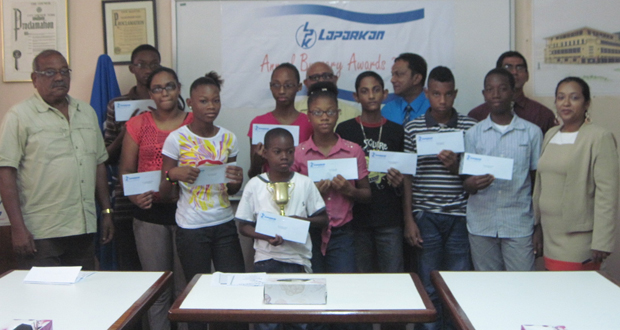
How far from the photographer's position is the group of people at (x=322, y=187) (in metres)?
2.94

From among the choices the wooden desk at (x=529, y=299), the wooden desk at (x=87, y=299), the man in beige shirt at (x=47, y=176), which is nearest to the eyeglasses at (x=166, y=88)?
the man in beige shirt at (x=47, y=176)

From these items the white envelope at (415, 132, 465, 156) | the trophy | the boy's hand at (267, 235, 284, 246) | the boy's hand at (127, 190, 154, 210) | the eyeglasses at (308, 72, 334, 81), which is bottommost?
the boy's hand at (267, 235, 284, 246)

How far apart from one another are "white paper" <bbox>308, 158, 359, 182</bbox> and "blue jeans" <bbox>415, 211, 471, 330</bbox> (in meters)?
0.63

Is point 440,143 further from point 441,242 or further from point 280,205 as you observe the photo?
point 280,205

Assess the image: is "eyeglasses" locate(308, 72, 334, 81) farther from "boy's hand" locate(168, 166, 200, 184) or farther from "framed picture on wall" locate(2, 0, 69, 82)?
"framed picture on wall" locate(2, 0, 69, 82)

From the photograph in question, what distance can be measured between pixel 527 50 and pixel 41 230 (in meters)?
3.77

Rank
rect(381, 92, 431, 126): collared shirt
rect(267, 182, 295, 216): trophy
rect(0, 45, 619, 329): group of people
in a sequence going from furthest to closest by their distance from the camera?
rect(381, 92, 431, 126): collared shirt < rect(0, 45, 619, 329): group of people < rect(267, 182, 295, 216): trophy

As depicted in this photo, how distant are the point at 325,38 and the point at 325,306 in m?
2.82

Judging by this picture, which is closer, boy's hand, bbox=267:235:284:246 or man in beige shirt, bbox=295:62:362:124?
boy's hand, bbox=267:235:284:246

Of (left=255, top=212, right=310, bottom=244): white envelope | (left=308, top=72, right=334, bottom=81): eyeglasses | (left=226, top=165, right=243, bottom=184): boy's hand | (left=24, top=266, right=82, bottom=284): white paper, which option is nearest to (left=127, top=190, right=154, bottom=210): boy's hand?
(left=226, top=165, right=243, bottom=184): boy's hand

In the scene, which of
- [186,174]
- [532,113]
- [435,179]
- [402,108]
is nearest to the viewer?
[186,174]

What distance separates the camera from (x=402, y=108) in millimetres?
3863

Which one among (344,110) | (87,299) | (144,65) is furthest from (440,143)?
(144,65)

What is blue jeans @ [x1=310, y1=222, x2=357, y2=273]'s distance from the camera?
10.3 ft
